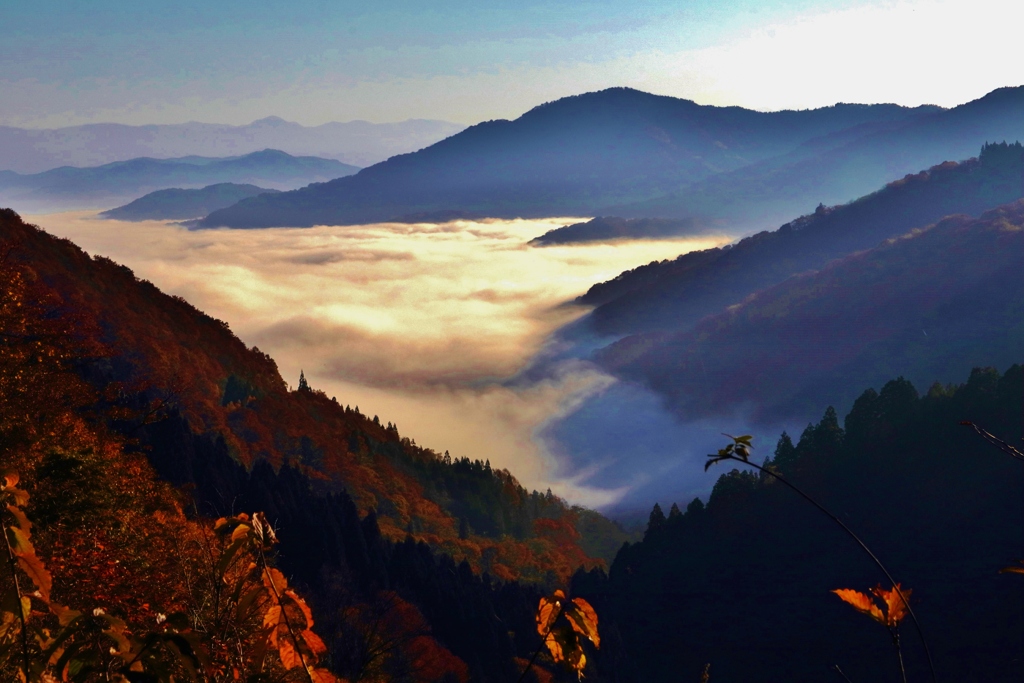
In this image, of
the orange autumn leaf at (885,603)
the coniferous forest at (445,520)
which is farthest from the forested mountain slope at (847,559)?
the orange autumn leaf at (885,603)

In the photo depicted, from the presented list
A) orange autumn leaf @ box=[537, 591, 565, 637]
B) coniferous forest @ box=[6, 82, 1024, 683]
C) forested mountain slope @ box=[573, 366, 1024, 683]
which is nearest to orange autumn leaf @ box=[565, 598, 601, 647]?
orange autumn leaf @ box=[537, 591, 565, 637]

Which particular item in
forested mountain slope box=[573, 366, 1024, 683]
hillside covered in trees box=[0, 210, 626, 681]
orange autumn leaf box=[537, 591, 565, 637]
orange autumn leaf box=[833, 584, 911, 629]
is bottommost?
forested mountain slope box=[573, 366, 1024, 683]

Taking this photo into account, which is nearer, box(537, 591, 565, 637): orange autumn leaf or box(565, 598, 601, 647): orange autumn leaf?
box(565, 598, 601, 647): orange autumn leaf

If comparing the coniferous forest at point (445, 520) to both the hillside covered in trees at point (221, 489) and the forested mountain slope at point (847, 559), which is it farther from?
the forested mountain slope at point (847, 559)

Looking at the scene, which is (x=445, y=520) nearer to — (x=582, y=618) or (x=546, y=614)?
(x=546, y=614)

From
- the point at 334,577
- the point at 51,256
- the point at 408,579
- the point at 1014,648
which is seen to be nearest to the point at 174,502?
the point at 334,577

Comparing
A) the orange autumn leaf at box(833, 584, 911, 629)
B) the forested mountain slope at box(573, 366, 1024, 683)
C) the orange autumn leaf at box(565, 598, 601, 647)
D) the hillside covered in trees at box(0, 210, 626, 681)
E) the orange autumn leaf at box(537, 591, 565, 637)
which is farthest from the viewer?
the forested mountain slope at box(573, 366, 1024, 683)

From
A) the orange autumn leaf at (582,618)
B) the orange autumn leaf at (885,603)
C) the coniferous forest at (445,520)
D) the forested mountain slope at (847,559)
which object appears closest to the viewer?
the orange autumn leaf at (885,603)

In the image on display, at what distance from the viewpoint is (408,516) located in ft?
441

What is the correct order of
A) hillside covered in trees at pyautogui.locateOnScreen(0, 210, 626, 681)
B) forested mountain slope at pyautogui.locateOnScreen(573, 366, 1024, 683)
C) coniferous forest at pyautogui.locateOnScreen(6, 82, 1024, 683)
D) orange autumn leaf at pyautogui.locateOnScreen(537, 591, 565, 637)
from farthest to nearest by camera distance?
1. forested mountain slope at pyautogui.locateOnScreen(573, 366, 1024, 683)
2. coniferous forest at pyautogui.locateOnScreen(6, 82, 1024, 683)
3. hillside covered in trees at pyautogui.locateOnScreen(0, 210, 626, 681)
4. orange autumn leaf at pyautogui.locateOnScreen(537, 591, 565, 637)

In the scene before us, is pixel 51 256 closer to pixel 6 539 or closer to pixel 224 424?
pixel 224 424

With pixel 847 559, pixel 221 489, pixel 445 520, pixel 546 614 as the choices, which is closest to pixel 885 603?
pixel 546 614

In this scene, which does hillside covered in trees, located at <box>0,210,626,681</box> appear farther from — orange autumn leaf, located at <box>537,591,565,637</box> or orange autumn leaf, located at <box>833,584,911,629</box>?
orange autumn leaf, located at <box>833,584,911,629</box>

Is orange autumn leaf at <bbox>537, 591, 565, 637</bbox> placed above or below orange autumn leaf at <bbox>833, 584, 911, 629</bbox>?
below
